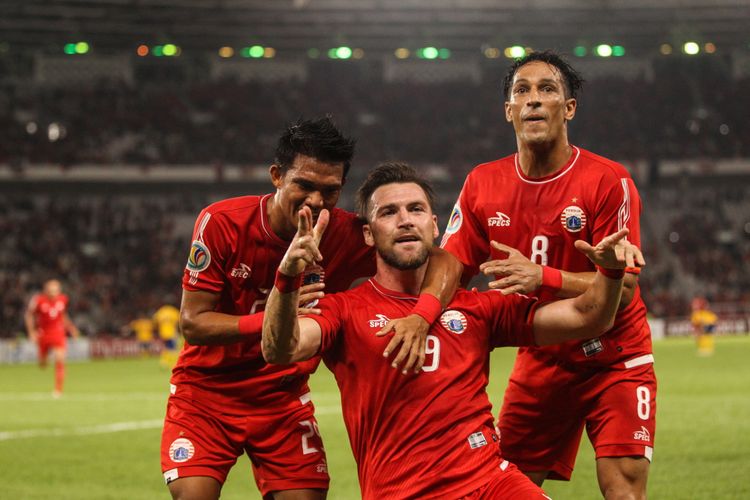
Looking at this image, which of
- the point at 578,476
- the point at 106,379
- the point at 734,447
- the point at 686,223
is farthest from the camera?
the point at 686,223

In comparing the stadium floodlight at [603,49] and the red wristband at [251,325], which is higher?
the stadium floodlight at [603,49]

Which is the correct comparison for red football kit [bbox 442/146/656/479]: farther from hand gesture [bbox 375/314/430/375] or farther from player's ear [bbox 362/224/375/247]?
hand gesture [bbox 375/314/430/375]

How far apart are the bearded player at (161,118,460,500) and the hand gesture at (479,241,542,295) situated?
0.47m

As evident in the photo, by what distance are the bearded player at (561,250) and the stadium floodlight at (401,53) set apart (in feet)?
142

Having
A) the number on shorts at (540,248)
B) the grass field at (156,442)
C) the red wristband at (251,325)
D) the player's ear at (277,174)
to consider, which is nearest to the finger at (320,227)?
the red wristband at (251,325)

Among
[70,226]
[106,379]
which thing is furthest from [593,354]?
[70,226]

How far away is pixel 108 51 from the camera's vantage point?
47969 mm

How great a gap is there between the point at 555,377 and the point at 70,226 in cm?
4048

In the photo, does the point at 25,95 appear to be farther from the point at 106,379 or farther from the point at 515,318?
the point at 515,318

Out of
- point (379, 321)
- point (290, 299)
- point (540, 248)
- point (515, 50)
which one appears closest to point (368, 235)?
point (379, 321)

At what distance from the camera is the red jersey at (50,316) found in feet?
69.5

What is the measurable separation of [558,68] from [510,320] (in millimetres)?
1618

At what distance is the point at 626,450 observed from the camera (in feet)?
17.9

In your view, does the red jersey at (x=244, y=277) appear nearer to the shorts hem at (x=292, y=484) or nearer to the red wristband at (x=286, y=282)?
the shorts hem at (x=292, y=484)
